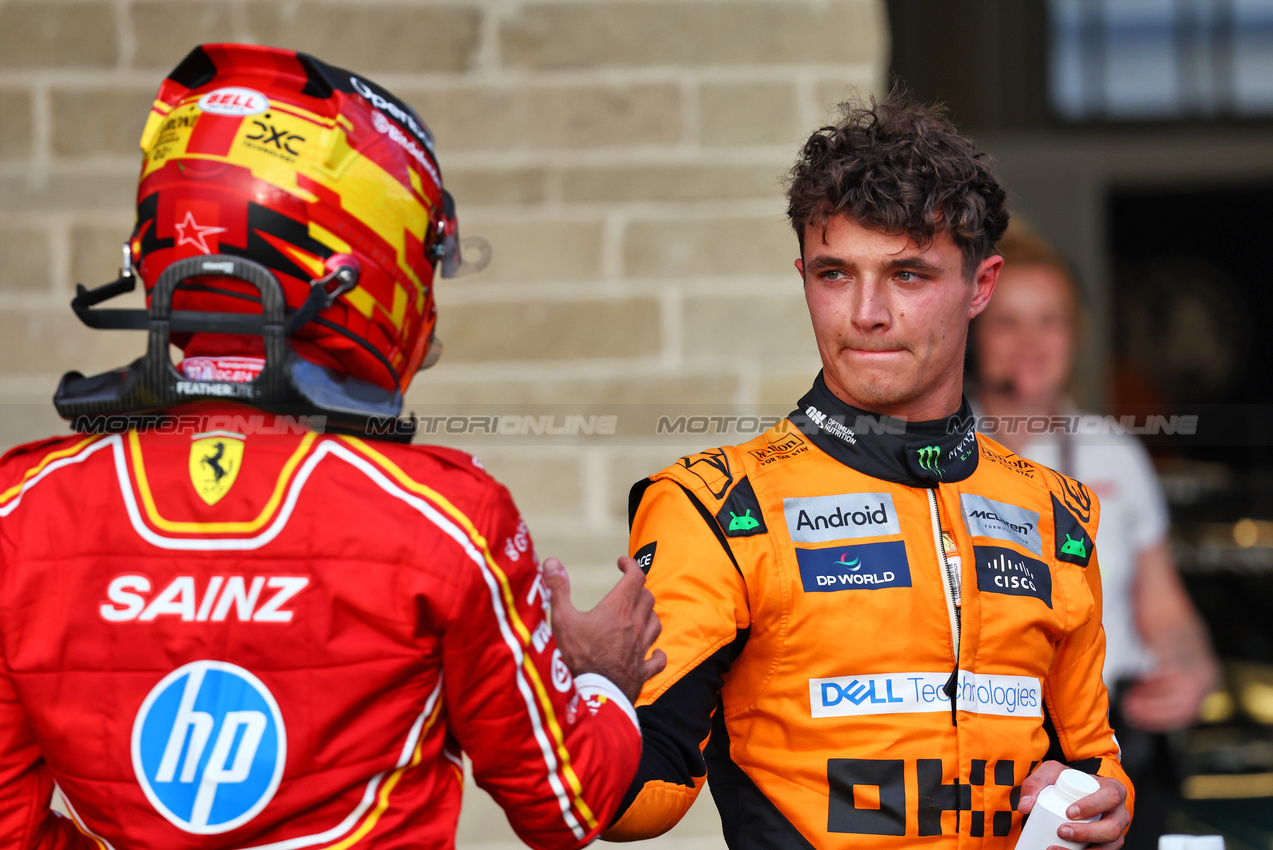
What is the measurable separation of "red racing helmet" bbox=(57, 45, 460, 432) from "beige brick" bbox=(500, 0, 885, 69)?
1708 mm

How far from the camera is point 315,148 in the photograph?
4.41 ft

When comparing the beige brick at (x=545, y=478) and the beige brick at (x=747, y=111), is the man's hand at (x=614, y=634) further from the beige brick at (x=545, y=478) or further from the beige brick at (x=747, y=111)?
the beige brick at (x=747, y=111)

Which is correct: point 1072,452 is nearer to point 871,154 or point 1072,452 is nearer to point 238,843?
point 871,154

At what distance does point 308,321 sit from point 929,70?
3.09 metres

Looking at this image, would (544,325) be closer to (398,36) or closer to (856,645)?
(398,36)

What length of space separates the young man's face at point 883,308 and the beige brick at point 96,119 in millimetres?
2094

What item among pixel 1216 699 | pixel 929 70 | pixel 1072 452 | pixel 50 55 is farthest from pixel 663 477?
pixel 1216 699

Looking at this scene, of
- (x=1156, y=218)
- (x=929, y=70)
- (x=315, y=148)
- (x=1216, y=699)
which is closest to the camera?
(x=315, y=148)

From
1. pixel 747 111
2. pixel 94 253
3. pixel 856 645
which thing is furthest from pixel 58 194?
pixel 856 645

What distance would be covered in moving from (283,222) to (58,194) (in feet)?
6.78

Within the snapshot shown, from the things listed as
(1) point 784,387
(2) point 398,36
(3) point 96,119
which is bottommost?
(1) point 784,387

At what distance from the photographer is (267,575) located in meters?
1.21

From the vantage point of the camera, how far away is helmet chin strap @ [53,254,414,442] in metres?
1.25

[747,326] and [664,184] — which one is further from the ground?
[664,184]
